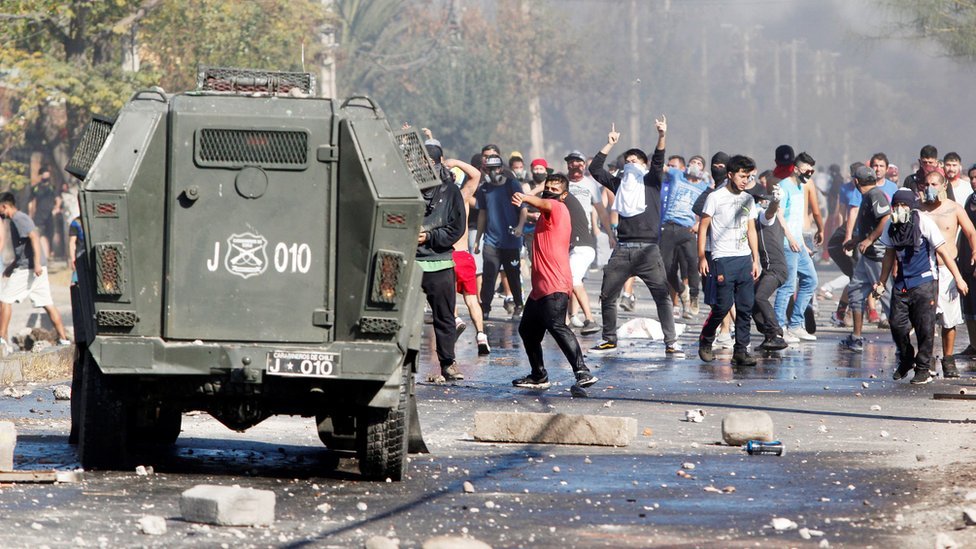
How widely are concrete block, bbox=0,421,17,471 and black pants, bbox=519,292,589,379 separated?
502 centimetres

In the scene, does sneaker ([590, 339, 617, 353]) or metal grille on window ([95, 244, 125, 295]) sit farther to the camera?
sneaker ([590, 339, 617, 353])

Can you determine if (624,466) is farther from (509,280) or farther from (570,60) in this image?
(570,60)

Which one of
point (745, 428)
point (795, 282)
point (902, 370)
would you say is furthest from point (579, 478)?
point (795, 282)

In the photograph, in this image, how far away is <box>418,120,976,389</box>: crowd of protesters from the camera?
13.8m

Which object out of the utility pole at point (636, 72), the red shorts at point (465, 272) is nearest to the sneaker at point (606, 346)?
the red shorts at point (465, 272)

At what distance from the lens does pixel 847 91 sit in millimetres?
100625

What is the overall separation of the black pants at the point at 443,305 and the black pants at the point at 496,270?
16.5ft

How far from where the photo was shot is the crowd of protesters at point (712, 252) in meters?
13.8

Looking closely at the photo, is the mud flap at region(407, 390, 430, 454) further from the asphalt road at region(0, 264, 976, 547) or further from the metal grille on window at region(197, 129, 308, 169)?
the metal grille on window at region(197, 129, 308, 169)

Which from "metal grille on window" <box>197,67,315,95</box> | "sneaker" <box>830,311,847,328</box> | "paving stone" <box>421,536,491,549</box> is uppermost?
"metal grille on window" <box>197,67,315,95</box>

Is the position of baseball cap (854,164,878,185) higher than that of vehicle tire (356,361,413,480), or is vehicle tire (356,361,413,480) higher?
baseball cap (854,164,878,185)

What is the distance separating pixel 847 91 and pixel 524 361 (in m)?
87.5

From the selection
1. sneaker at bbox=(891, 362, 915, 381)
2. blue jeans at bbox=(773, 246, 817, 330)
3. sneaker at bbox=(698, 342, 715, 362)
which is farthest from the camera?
blue jeans at bbox=(773, 246, 817, 330)

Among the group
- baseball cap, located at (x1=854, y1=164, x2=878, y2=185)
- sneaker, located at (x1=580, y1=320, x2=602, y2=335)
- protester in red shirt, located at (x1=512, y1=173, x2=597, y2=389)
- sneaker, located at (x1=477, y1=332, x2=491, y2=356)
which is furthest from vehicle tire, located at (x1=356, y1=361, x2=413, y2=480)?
sneaker, located at (x1=580, y1=320, x2=602, y2=335)
